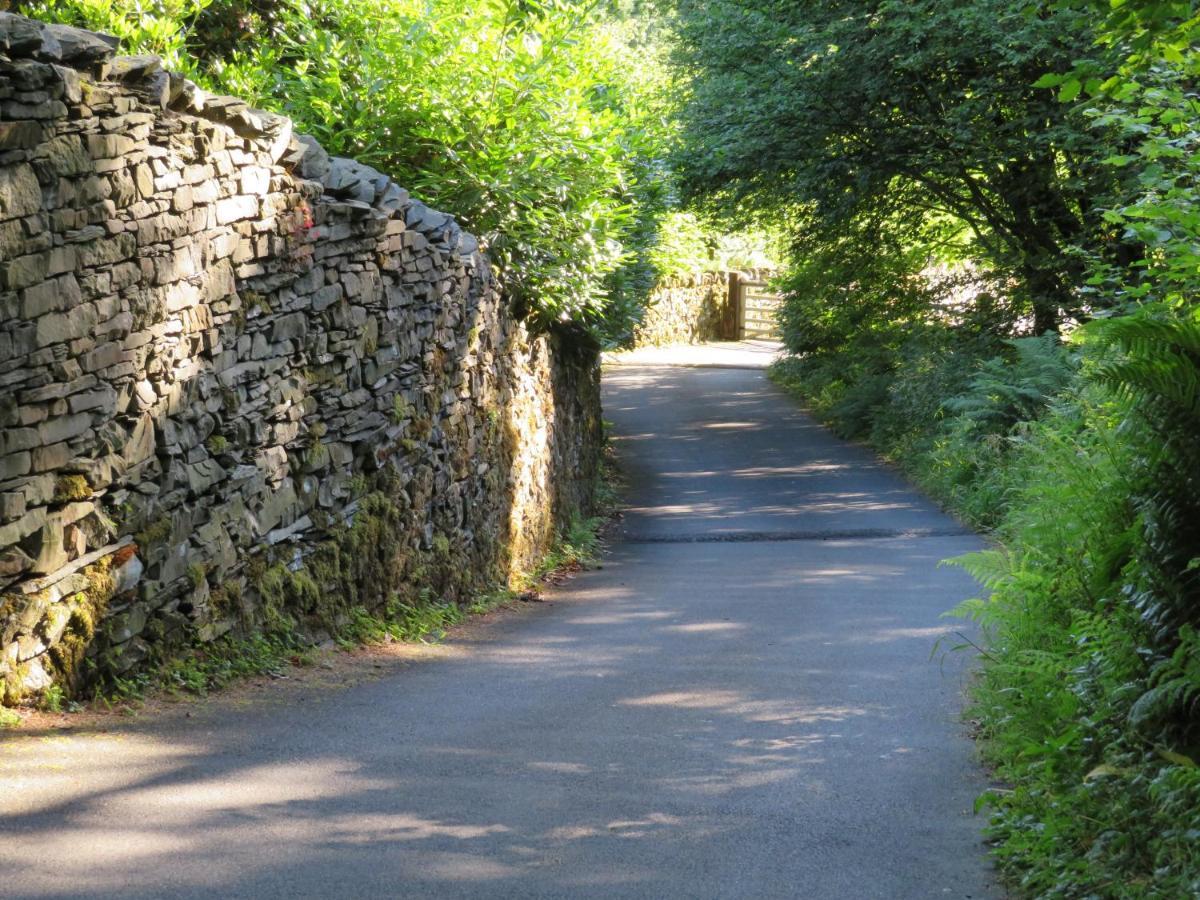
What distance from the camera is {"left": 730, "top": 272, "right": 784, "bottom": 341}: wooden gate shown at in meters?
44.5

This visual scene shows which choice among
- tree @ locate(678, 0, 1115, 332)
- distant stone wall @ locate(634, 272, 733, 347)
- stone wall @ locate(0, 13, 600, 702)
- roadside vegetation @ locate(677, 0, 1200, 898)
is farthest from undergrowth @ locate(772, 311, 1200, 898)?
distant stone wall @ locate(634, 272, 733, 347)

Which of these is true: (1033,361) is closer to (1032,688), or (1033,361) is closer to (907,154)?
(907,154)

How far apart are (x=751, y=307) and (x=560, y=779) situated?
134 feet

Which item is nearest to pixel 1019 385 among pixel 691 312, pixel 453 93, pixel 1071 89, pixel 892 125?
pixel 892 125

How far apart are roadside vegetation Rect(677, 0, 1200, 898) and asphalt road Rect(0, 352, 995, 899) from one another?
20.0 inches

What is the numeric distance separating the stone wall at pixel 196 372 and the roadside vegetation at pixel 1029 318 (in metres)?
4.09

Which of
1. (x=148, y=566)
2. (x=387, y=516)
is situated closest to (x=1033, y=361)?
(x=387, y=516)

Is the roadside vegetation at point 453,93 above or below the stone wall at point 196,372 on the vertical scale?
above

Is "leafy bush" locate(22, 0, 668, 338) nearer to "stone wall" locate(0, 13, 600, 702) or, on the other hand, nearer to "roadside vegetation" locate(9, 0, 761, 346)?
"roadside vegetation" locate(9, 0, 761, 346)

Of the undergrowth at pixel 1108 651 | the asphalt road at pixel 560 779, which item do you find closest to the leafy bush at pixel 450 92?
the asphalt road at pixel 560 779

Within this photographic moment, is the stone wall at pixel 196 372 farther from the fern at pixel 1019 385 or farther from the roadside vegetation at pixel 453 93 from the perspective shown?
the fern at pixel 1019 385

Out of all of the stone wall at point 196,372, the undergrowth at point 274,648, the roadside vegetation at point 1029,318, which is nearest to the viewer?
the roadside vegetation at point 1029,318

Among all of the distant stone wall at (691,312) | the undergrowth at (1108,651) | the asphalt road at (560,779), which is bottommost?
the asphalt road at (560,779)

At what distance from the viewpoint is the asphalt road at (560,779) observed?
171 inches
